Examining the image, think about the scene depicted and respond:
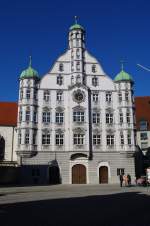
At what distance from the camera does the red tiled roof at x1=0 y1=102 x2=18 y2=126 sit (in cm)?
5556

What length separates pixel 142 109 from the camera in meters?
63.7

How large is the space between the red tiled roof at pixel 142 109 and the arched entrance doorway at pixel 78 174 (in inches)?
703

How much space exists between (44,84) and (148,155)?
2536 centimetres

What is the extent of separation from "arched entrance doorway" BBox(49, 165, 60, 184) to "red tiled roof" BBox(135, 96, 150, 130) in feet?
69.4

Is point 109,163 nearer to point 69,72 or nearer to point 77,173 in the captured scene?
point 77,173

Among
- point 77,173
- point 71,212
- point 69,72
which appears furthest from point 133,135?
point 71,212

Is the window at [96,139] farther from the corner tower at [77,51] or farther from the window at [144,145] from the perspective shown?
the window at [144,145]

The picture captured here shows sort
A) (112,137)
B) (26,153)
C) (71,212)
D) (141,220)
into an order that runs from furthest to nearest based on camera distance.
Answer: (112,137)
(26,153)
(71,212)
(141,220)

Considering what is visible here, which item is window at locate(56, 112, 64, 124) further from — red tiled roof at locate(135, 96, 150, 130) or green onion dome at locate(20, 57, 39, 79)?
red tiled roof at locate(135, 96, 150, 130)

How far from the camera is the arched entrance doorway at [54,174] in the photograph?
156 feet

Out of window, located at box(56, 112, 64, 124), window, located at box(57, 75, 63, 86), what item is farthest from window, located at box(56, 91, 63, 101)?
window, located at box(56, 112, 64, 124)

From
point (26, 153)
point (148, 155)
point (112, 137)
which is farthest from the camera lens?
point (148, 155)

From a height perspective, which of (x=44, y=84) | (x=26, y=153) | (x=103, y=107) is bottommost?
(x=26, y=153)

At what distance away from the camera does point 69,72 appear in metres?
52.3
